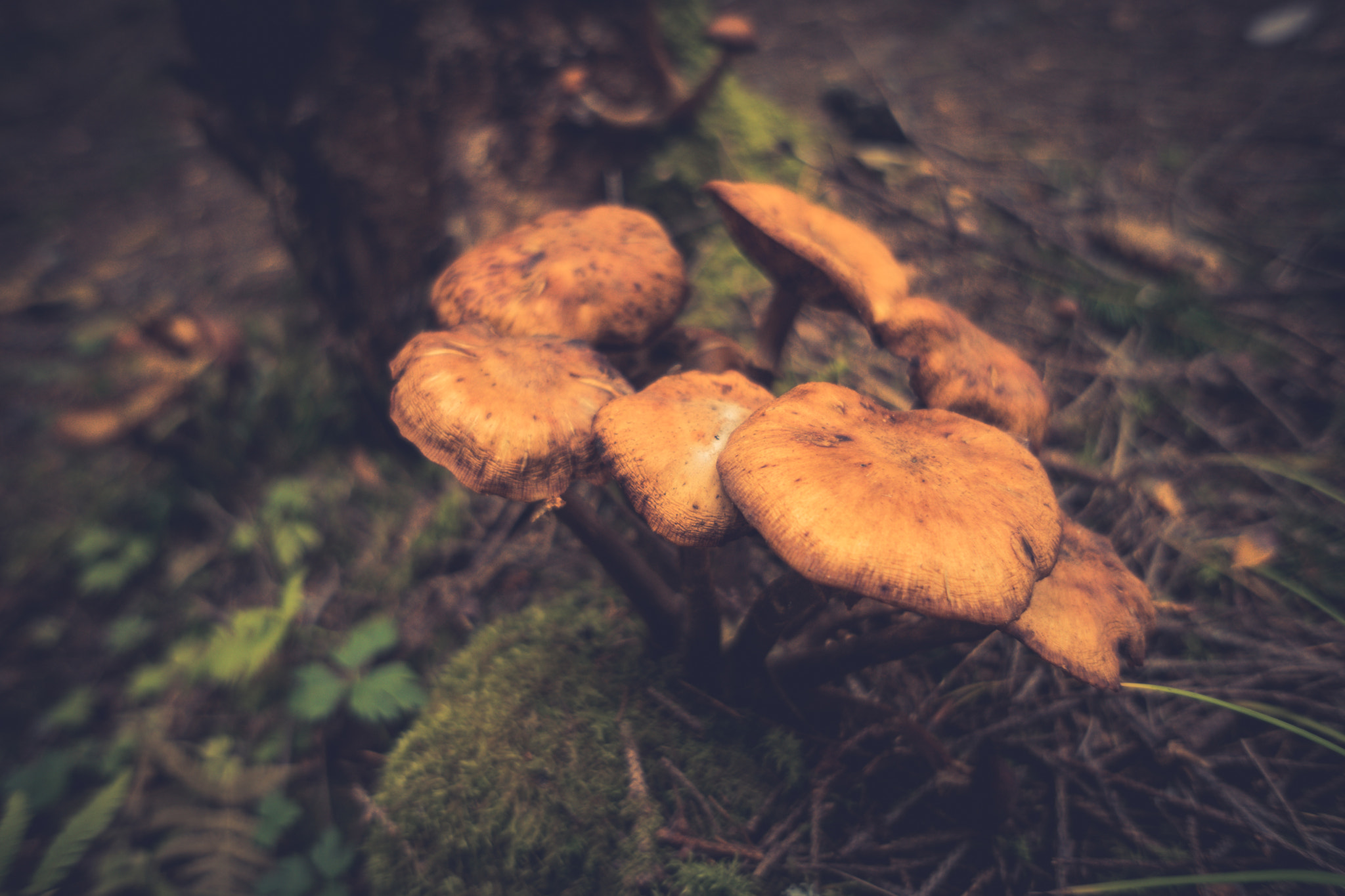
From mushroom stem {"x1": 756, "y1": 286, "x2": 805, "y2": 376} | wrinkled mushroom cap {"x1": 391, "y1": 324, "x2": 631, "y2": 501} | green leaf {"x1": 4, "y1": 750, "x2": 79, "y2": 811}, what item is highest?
wrinkled mushroom cap {"x1": 391, "y1": 324, "x2": 631, "y2": 501}

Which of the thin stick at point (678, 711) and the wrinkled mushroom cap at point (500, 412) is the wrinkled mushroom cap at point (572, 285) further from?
the thin stick at point (678, 711)

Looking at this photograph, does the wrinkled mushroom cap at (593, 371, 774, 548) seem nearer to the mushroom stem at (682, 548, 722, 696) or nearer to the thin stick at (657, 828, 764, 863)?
the mushroom stem at (682, 548, 722, 696)

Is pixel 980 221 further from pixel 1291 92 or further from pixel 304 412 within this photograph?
pixel 304 412

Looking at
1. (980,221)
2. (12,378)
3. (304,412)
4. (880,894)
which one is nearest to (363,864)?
(880,894)

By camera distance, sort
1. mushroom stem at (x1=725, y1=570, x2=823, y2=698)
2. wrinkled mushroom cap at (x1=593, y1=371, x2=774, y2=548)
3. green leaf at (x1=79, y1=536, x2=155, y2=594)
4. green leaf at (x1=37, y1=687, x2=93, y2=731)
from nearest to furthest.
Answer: wrinkled mushroom cap at (x1=593, y1=371, x2=774, y2=548) < mushroom stem at (x1=725, y1=570, x2=823, y2=698) < green leaf at (x1=37, y1=687, x2=93, y2=731) < green leaf at (x1=79, y1=536, x2=155, y2=594)

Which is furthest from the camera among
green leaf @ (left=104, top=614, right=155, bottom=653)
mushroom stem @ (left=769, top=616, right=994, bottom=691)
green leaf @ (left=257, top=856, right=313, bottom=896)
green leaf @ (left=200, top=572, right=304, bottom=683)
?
green leaf @ (left=104, top=614, right=155, bottom=653)

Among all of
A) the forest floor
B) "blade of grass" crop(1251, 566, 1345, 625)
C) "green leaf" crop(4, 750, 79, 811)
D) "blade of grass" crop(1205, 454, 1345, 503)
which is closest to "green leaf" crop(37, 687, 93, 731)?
the forest floor
